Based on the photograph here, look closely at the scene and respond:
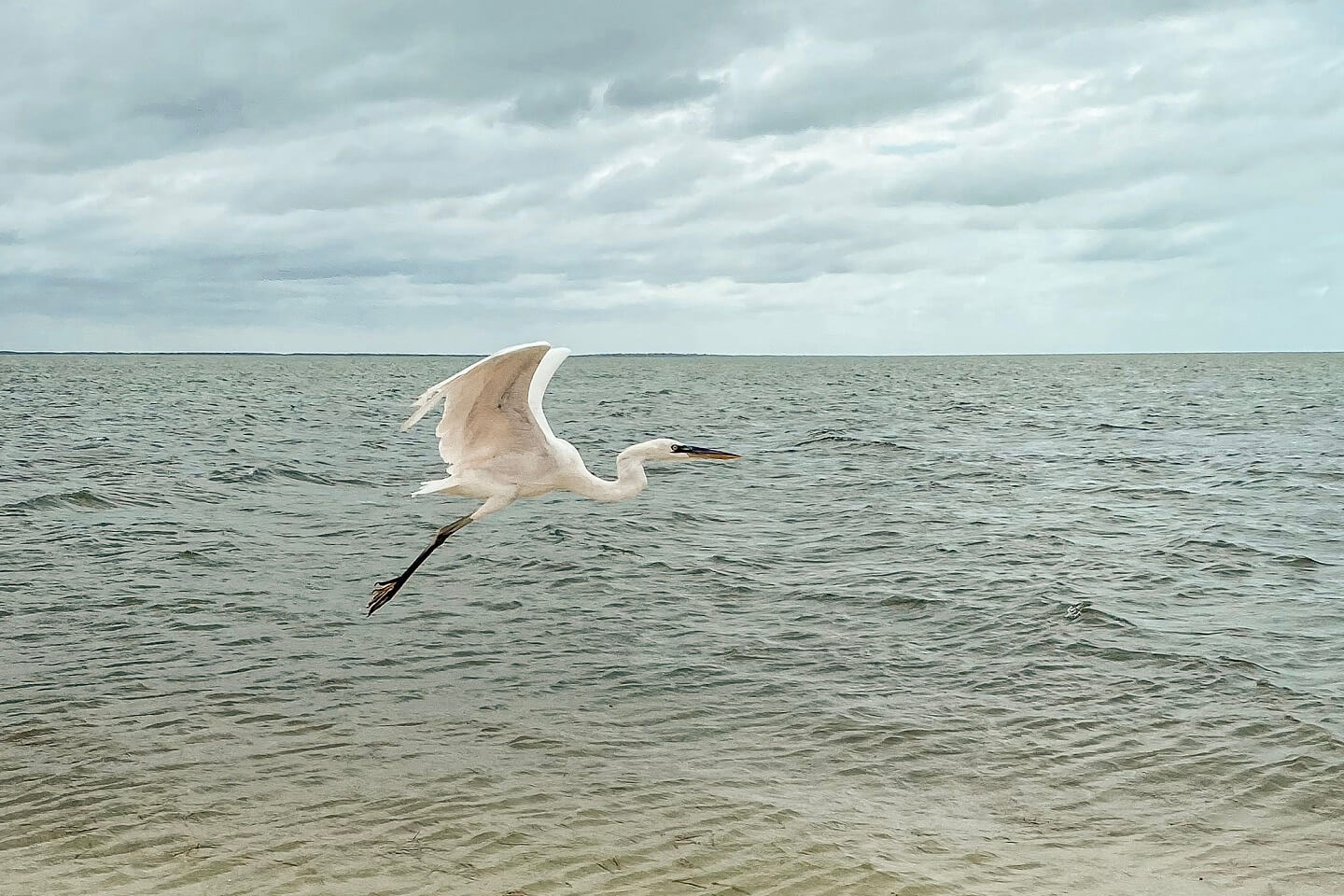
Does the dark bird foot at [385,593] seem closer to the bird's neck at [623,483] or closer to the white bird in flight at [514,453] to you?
the white bird in flight at [514,453]

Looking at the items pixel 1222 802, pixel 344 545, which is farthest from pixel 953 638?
pixel 344 545

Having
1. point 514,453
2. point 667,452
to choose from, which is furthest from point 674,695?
point 514,453

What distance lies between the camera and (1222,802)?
7113 mm

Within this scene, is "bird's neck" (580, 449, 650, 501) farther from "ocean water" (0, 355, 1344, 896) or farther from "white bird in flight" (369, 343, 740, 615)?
"ocean water" (0, 355, 1344, 896)

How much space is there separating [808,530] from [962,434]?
1803 cm

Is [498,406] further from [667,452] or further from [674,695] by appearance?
[674,695]

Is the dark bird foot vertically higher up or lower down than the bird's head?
lower down

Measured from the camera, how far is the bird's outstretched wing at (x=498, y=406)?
7.83 meters

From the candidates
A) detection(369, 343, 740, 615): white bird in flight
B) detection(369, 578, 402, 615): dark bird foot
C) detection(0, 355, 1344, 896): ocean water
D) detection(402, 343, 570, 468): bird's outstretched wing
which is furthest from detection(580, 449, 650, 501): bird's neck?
detection(369, 578, 402, 615): dark bird foot

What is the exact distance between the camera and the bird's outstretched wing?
783cm

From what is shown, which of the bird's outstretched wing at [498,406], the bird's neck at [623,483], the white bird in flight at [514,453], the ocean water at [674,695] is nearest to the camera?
the ocean water at [674,695]

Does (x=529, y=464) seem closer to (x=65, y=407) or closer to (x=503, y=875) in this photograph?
(x=503, y=875)

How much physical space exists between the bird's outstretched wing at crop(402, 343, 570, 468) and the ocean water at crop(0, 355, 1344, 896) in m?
1.84

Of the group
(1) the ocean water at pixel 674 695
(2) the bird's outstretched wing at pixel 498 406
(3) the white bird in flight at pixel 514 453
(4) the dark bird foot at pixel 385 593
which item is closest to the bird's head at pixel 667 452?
(3) the white bird in flight at pixel 514 453
